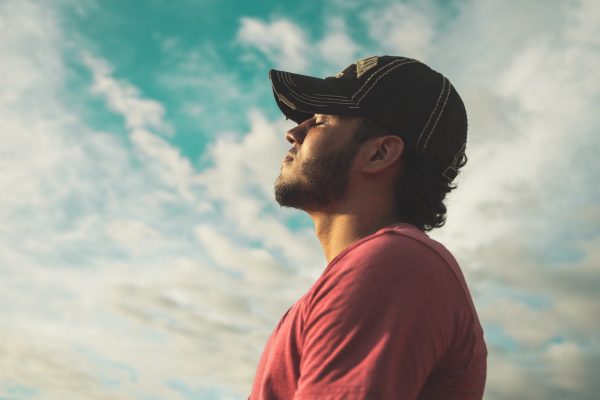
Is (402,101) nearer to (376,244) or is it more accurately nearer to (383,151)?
(383,151)

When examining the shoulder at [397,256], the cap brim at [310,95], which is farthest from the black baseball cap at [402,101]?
the shoulder at [397,256]

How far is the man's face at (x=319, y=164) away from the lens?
3.99 m

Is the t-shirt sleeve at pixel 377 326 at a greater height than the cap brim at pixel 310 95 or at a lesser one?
lesser

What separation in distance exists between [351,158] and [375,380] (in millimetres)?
1995

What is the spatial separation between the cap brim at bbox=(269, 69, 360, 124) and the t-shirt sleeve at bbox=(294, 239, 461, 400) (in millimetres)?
1563

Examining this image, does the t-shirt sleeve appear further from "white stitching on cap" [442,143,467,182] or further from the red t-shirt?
"white stitching on cap" [442,143,467,182]

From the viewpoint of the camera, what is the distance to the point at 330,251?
156 inches

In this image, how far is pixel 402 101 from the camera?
392 centimetres

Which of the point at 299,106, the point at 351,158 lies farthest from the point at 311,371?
the point at 299,106

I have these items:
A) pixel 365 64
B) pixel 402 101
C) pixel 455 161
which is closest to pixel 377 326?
pixel 402 101

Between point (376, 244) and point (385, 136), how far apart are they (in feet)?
4.67

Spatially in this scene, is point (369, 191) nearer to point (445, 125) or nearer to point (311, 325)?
point (445, 125)

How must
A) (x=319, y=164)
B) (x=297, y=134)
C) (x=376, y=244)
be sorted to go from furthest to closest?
(x=297, y=134), (x=319, y=164), (x=376, y=244)

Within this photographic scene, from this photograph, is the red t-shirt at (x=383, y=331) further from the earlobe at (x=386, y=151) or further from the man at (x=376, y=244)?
the earlobe at (x=386, y=151)
